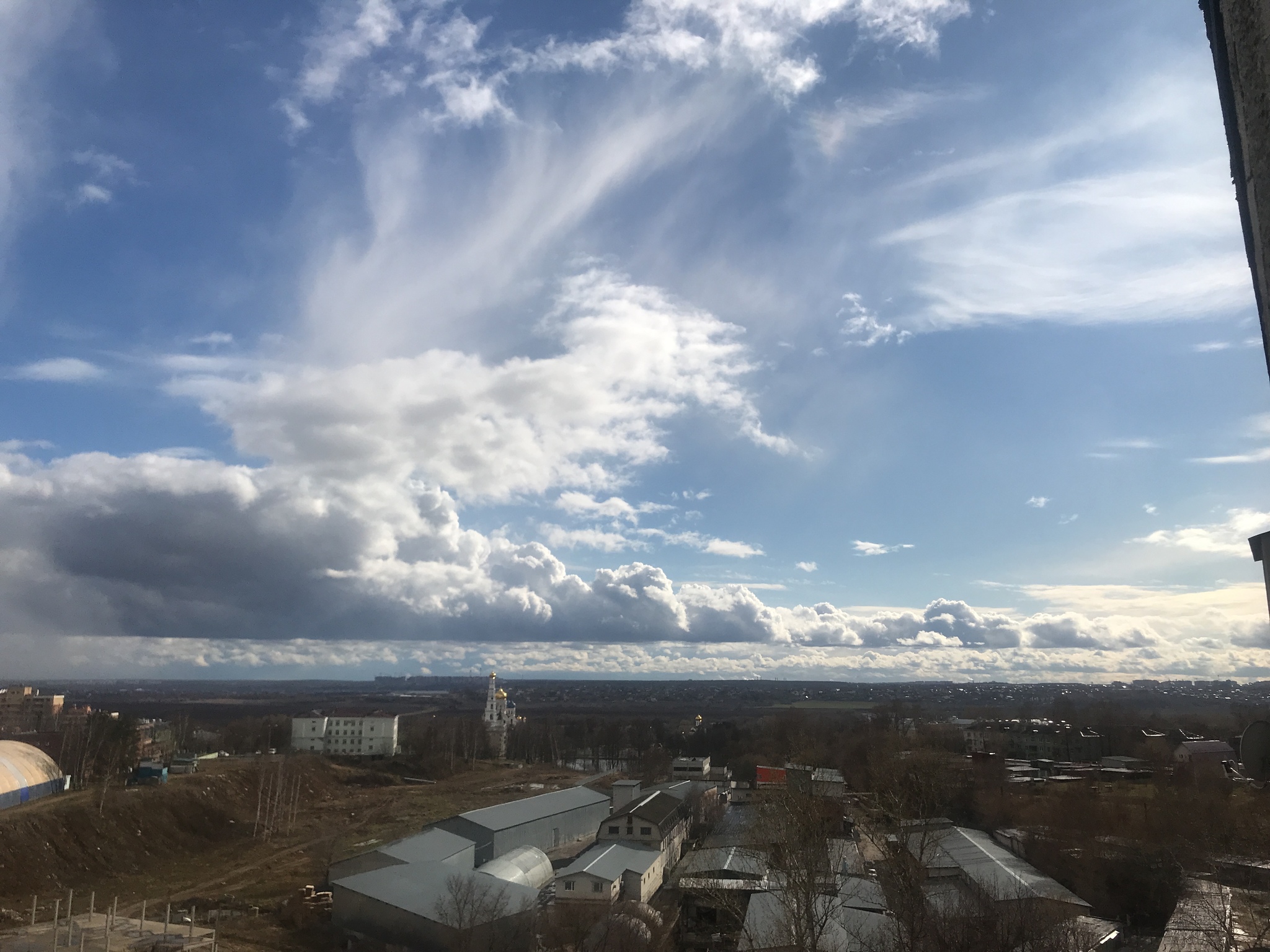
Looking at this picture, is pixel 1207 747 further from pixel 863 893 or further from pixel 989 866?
pixel 863 893

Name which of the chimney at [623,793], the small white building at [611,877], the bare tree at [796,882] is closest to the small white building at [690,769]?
the chimney at [623,793]

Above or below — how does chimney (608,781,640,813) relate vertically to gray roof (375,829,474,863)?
below

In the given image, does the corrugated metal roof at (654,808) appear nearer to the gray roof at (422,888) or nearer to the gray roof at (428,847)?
the gray roof at (428,847)

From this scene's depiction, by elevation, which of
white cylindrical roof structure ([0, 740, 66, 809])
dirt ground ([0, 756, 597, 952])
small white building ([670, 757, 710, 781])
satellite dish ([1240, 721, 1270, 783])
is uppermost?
satellite dish ([1240, 721, 1270, 783])

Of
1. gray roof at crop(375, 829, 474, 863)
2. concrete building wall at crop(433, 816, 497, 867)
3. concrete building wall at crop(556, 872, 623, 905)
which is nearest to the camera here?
concrete building wall at crop(556, 872, 623, 905)

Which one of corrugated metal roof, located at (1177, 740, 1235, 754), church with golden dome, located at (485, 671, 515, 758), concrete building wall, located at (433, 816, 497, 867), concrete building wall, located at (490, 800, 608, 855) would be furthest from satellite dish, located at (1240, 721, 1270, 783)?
church with golden dome, located at (485, 671, 515, 758)

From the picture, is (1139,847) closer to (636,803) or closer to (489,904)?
(636,803)

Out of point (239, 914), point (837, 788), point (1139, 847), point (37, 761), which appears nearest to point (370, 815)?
point (37, 761)

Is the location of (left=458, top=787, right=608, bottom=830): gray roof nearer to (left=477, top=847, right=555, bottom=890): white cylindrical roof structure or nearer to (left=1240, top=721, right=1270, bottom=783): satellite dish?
(left=477, top=847, right=555, bottom=890): white cylindrical roof structure
